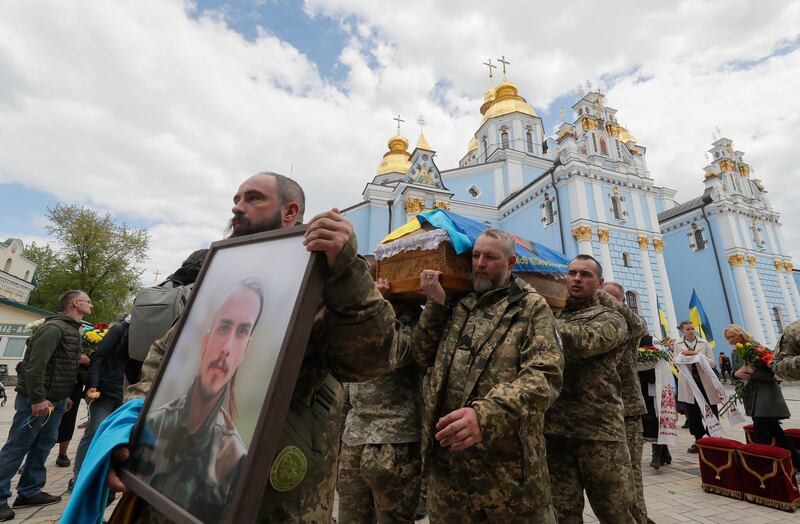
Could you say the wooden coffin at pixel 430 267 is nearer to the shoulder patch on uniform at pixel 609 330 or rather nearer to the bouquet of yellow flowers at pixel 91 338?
the shoulder patch on uniform at pixel 609 330

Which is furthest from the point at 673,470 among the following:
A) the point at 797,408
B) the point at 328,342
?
the point at 797,408

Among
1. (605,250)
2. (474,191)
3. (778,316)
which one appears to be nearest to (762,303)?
(778,316)

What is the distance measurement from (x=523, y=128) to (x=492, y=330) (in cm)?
3006

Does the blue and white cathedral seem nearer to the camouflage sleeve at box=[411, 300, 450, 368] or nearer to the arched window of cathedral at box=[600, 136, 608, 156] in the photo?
the arched window of cathedral at box=[600, 136, 608, 156]

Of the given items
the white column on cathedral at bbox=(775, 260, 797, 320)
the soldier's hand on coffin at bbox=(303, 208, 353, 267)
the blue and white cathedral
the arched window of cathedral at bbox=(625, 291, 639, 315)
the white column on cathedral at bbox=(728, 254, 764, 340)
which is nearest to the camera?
the soldier's hand on coffin at bbox=(303, 208, 353, 267)

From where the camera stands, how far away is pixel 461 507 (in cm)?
194

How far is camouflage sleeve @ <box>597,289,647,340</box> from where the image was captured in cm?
325

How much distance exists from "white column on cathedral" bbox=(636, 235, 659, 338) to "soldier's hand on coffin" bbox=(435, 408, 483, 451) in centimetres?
2077

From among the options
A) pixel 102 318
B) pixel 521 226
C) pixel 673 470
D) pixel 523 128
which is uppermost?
pixel 523 128

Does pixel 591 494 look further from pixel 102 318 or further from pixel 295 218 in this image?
pixel 102 318

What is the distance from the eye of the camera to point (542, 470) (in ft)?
6.20

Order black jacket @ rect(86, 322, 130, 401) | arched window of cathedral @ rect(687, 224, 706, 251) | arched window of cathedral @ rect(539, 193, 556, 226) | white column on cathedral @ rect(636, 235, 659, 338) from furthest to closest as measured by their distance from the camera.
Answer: arched window of cathedral @ rect(687, 224, 706, 251), arched window of cathedral @ rect(539, 193, 556, 226), white column on cathedral @ rect(636, 235, 659, 338), black jacket @ rect(86, 322, 130, 401)

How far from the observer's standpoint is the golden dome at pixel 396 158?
29188 millimetres

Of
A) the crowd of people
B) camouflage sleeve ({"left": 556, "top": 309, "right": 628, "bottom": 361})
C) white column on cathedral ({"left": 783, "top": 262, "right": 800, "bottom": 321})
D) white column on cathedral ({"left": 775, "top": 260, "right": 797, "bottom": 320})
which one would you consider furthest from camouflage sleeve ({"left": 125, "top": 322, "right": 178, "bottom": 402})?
white column on cathedral ({"left": 783, "top": 262, "right": 800, "bottom": 321})
